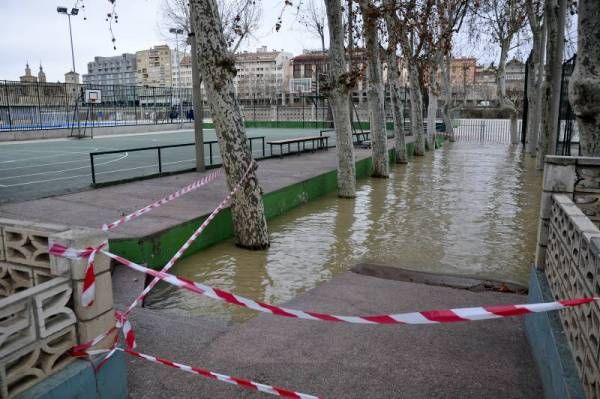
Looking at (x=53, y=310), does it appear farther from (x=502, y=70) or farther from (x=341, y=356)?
(x=502, y=70)

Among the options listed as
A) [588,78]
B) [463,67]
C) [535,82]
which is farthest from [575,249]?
[463,67]

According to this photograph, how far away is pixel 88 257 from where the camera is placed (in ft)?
9.94

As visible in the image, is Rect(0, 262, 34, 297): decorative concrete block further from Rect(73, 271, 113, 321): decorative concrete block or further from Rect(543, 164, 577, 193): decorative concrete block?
Rect(543, 164, 577, 193): decorative concrete block

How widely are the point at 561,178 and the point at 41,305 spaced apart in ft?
12.6

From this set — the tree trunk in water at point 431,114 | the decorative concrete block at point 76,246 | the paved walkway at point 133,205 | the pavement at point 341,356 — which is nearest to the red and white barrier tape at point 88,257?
the decorative concrete block at point 76,246

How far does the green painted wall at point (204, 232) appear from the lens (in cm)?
655

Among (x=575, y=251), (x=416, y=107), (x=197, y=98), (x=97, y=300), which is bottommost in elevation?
(x=97, y=300)

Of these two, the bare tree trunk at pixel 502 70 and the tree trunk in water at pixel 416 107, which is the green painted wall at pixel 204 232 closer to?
the tree trunk in water at pixel 416 107

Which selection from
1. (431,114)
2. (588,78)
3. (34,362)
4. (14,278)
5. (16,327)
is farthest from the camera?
(431,114)

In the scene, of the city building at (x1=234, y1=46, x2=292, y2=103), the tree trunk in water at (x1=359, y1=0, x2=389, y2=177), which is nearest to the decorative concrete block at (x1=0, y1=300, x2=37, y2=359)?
the tree trunk in water at (x1=359, y1=0, x2=389, y2=177)

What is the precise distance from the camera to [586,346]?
2570mm

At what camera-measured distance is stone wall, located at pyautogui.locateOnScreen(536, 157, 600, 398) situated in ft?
8.20

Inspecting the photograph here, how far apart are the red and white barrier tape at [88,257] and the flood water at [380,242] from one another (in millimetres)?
2488

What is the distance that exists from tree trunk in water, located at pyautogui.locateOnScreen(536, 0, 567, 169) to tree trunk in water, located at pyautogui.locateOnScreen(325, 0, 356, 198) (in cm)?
615
